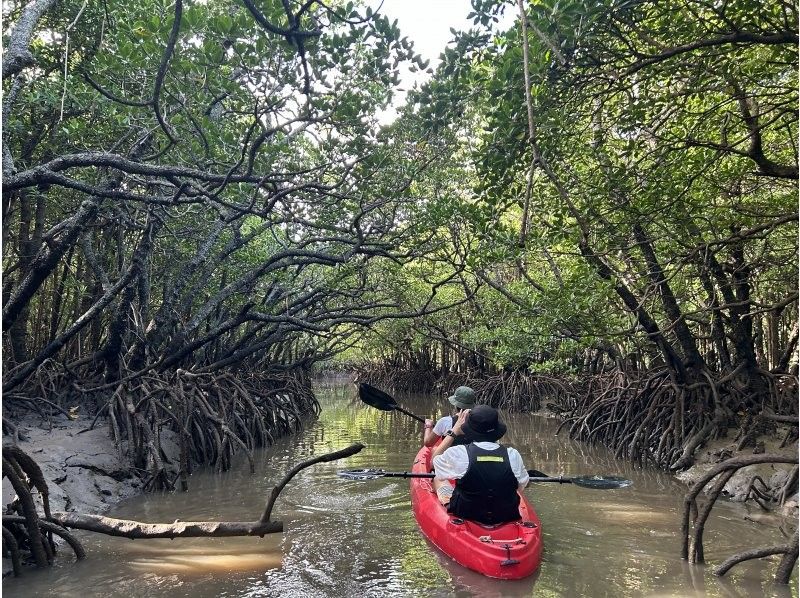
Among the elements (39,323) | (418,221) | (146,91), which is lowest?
(39,323)

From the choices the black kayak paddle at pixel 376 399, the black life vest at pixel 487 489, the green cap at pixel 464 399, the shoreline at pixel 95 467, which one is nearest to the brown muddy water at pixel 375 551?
the shoreline at pixel 95 467

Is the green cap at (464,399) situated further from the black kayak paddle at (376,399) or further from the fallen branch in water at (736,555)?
→ the fallen branch in water at (736,555)

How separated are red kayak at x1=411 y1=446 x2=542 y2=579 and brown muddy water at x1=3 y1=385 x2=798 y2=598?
0.08 meters

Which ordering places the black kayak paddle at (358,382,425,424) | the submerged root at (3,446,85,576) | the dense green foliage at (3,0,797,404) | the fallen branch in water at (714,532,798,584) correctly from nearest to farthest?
1. the fallen branch in water at (714,532,798,584)
2. the submerged root at (3,446,85,576)
3. the dense green foliage at (3,0,797,404)
4. the black kayak paddle at (358,382,425,424)

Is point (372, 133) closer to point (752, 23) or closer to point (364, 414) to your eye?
point (752, 23)

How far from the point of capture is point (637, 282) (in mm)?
7223

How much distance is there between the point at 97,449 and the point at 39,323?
11.4ft

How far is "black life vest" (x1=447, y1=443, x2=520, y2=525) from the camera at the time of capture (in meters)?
4.38

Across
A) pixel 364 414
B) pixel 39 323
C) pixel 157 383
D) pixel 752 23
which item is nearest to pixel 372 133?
pixel 752 23

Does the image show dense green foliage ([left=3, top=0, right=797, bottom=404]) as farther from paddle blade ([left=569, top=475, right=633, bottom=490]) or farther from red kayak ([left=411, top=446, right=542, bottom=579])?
red kayak ([left=411, top=446, right=542, bottom=579])

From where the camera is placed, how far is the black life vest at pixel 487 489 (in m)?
4.38

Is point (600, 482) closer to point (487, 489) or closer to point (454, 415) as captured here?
point (487, 489)

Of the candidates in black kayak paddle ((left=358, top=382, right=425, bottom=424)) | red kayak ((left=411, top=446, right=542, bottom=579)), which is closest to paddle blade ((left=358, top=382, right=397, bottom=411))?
black kayak paddle ((left=358, top=382, right=425, bottom=424))

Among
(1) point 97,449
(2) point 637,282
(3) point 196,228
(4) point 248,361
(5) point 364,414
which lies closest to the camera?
(1) point 97,449
